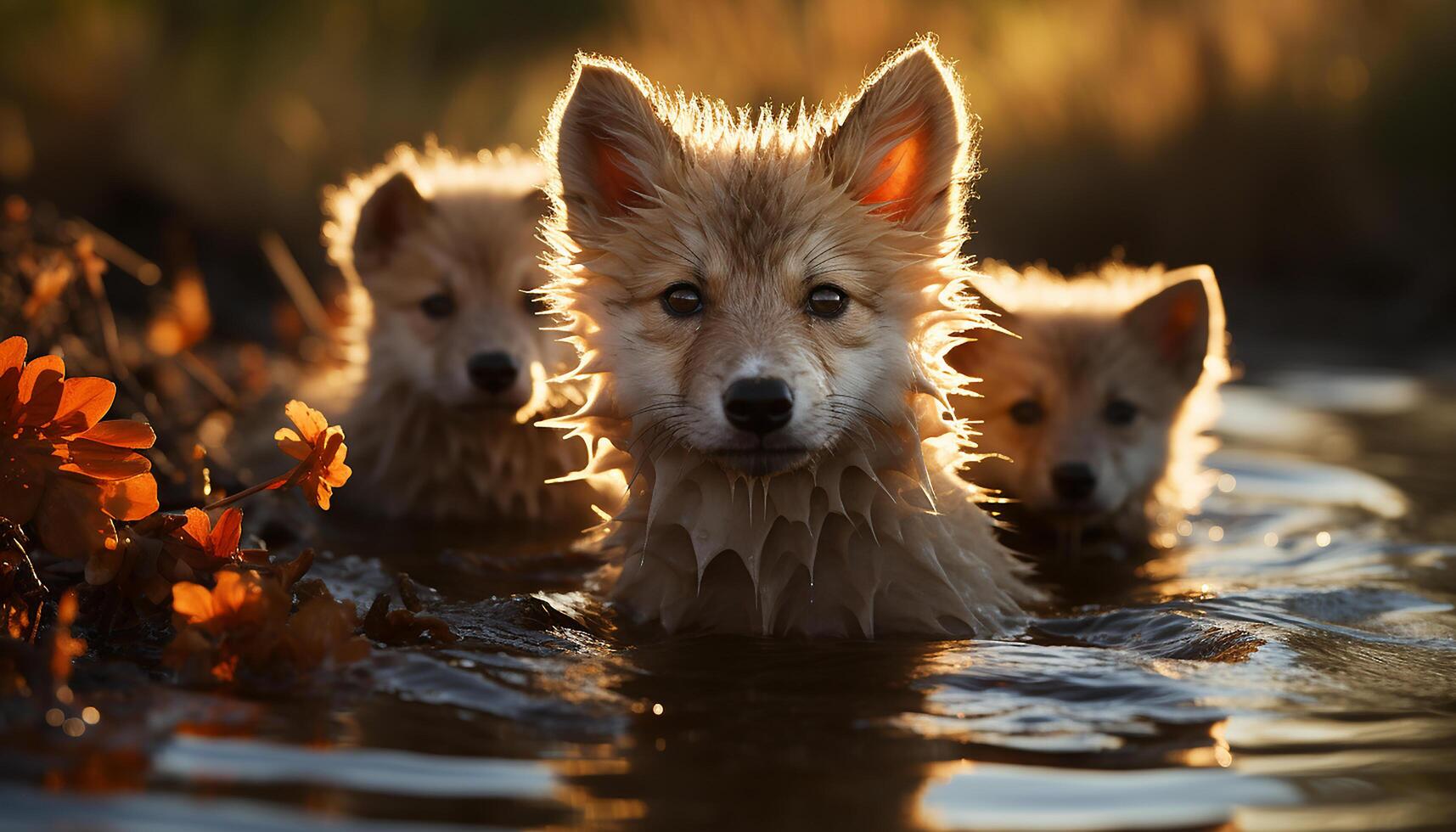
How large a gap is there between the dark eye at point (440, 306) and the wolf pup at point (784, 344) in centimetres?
189

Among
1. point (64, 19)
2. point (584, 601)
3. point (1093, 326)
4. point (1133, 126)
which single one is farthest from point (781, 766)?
point (64, 19)

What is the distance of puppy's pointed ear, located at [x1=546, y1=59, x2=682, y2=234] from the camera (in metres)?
4.63

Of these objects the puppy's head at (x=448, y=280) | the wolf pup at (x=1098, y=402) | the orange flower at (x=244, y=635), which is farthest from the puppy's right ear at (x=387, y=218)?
the orange flower at (x=244, y=635)

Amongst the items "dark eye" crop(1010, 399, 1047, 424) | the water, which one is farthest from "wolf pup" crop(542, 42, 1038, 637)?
"dark eye" crop(1010, 399, 1047, 424)

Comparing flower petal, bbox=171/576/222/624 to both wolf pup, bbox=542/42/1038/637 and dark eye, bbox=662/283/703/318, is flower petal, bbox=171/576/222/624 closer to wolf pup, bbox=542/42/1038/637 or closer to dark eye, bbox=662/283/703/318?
wolf pup, bbox=542/42/1038/637

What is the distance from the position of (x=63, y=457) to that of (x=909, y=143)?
2499 millimetres

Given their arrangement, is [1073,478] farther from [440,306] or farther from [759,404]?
[440,306]

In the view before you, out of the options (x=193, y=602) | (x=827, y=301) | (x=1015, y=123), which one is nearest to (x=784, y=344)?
(x=827, y=301)

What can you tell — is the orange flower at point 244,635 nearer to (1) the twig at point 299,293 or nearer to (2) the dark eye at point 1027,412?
(2) the dark eye at point 1027,412

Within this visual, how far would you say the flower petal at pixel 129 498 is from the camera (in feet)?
11.8

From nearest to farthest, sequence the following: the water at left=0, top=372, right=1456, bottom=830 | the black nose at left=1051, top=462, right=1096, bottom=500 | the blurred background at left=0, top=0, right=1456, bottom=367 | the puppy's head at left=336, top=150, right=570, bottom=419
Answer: the water at left=0, top=372, right=1456, bottom=830, the black nose at left=1051, top=462, right=1096, bottom=500, the puppy's head at left=336, top=150, right=570, bottom=419, the blurred background at left=0, top=0, right=1456, bottom=367

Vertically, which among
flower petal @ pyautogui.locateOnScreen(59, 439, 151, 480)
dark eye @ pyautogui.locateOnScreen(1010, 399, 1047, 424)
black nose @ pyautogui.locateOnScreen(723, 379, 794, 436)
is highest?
dark eye @ pyautogui.locateOnScreen(1010, 399, 1047, 424)

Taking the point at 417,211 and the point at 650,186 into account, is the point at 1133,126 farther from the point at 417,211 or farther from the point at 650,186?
the point at 650,186

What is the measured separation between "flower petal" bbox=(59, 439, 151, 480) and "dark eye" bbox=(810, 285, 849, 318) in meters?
1.83
